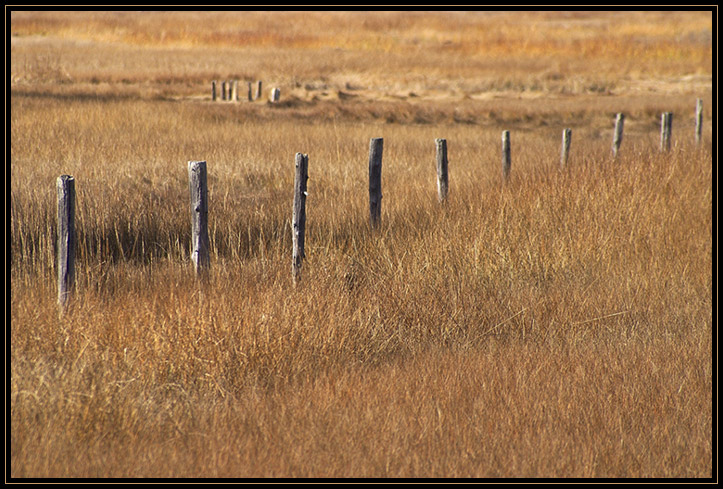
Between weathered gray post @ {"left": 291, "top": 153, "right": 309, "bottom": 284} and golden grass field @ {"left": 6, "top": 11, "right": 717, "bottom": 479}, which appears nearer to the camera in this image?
golden grass field @ {"left": 6, "top": 11, "right": 717, "bottom": 479}

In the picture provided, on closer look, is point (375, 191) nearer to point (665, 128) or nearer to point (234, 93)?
point (665, 128)

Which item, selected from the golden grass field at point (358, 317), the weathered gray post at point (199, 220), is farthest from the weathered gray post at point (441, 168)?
the weathered gray post at point (199, 220)

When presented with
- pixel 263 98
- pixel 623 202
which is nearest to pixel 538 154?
pixel 623 202

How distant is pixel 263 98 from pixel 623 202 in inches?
764

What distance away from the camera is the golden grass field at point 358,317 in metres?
3.36

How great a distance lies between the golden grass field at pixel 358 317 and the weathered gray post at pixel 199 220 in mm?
137

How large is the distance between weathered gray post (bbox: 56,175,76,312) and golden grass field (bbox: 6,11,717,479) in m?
0.13

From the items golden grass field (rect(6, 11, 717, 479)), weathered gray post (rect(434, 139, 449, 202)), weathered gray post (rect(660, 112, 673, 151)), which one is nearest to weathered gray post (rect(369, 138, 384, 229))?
golden grass field (rect(6, 11, 717, 479))

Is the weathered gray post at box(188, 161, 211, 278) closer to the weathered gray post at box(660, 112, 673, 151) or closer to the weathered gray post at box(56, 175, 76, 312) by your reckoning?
the weathered gray post at box(56, 175, 76, 312)

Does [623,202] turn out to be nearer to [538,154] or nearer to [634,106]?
[538,154]

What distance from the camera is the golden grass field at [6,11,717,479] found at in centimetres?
336

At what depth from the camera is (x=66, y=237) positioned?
505 cm

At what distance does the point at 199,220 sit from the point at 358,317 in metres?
1.79

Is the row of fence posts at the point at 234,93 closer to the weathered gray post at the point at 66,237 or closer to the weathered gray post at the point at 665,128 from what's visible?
the weathered gray post at the point at 665,128
